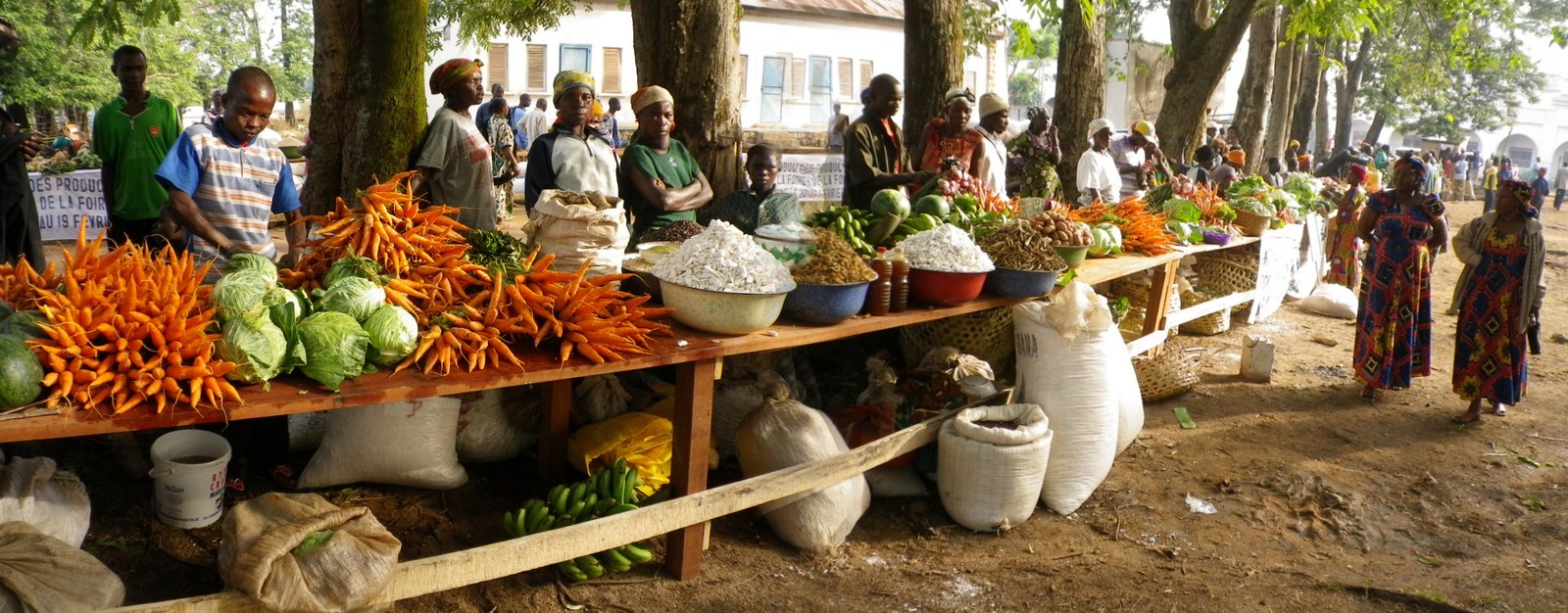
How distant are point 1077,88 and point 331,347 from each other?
28.7 ft

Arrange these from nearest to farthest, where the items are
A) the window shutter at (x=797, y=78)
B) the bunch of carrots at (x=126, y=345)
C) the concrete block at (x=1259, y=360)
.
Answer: the bunch of carrots at (x=126, y=345)
the concrete block at (x=1259, y=360)
the window shutter at (x=797, y=78)

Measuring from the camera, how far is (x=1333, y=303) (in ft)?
33.6

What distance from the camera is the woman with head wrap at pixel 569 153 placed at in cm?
473

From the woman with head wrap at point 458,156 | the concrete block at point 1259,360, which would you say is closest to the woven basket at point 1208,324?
the concrete block at point 1259,360

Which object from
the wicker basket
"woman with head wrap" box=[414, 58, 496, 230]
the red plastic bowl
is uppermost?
"woman with head wrap" box=[414, 58, 496, 230]

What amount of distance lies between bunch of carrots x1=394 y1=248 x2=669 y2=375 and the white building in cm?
2208

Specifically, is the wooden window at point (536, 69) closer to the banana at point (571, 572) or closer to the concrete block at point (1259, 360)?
the concrete block at point (1259, 360)

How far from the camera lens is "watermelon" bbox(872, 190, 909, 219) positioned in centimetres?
486

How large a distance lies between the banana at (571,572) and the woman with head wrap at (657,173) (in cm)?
155

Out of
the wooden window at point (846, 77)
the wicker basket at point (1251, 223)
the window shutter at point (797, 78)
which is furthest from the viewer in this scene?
the wooden window at point (846, 77)

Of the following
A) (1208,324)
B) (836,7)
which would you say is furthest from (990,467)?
(836,7)

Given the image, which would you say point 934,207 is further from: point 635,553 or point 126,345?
point 126,345

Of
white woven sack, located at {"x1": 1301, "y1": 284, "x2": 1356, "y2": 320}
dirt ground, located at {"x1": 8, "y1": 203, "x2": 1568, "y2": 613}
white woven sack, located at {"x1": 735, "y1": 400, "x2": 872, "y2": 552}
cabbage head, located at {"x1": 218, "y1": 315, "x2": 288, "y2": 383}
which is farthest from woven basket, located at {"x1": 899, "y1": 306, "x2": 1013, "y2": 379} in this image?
white woven sack, located at {"x1": 1301, "y1": 284, "x2": 1356, "y2": 320}

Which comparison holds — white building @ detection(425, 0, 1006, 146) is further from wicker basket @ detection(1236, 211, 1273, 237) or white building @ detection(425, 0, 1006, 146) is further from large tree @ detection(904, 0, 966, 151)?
wicker basket @ detection(1236, 211, 1273, 237)
